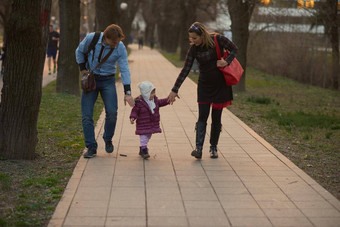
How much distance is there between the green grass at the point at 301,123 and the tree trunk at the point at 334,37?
6.85 ft

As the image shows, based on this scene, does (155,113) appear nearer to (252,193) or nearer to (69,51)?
(252,193)

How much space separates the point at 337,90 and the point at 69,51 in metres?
10.7

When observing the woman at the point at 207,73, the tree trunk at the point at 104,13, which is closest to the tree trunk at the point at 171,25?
the tree trunk at the point at 104,13

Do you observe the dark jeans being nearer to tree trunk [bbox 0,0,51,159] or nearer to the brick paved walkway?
the brick paved walkway

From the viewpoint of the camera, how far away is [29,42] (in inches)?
258

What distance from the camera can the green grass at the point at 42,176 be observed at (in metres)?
5.01

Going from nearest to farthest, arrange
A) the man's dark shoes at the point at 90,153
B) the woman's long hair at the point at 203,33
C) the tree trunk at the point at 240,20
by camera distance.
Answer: the woman's long hair at the point at 203,33 → the man's dark shoes at the point at 90,153 → the tree trunk at the point at 240,20

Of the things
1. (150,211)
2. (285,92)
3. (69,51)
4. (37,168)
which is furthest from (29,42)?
(285,92)

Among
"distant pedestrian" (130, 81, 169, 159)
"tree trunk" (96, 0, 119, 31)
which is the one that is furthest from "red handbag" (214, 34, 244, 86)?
"tree trunk" (96, 0, 119, 31)

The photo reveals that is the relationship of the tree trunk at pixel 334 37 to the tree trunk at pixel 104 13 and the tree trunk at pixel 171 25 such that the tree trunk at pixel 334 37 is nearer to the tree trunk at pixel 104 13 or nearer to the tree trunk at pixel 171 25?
the tree trunk at pixel 104 13

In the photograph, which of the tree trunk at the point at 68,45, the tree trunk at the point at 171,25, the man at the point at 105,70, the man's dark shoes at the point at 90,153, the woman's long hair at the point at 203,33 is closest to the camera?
the woman's long hair at the point at 203,33

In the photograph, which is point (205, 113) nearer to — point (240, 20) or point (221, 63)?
point (221, 63)

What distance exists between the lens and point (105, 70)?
6.95 metres

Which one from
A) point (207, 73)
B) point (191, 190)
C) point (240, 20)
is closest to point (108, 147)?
point (207, 73)
